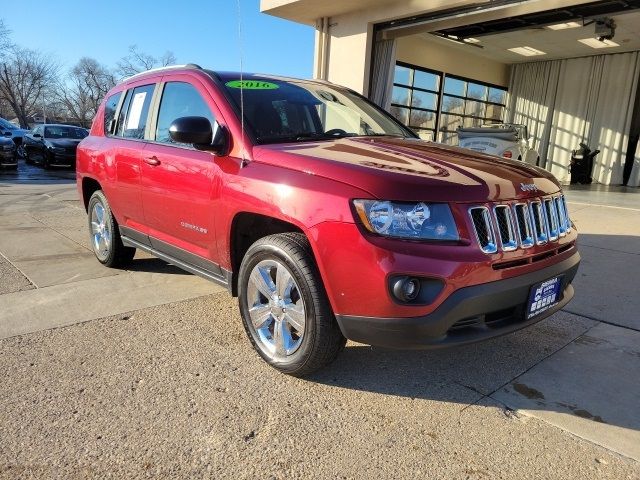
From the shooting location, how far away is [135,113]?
14.6ft

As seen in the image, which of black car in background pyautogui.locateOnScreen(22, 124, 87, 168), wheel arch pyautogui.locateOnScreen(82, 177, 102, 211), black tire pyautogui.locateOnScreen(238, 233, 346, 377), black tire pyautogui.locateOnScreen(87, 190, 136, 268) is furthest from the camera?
black car in background pyautogui.locateOnScreen(22, 124, 87, 168)

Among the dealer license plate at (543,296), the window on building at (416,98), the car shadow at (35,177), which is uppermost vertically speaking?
the window on building at (416,98)

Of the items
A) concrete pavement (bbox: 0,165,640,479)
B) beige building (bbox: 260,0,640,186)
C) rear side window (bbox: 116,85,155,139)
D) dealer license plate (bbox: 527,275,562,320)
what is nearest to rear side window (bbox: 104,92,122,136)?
rear side window (bbox: 116,85,155,139)

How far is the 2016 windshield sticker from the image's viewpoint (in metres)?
3.56

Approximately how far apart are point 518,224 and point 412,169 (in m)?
0.65

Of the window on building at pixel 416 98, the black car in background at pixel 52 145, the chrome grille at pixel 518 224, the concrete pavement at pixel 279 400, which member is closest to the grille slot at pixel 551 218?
the chrome grille at pixel 518 224

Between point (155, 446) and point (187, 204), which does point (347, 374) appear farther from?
point (187, 204)

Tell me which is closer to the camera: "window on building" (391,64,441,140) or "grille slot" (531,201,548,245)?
"grille slot" (531,201,548,245)

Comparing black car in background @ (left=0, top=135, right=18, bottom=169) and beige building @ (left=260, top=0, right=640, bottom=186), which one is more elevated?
beige building @ (left=260, top=0, right=640, bottom=186)

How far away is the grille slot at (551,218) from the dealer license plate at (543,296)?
257 mm

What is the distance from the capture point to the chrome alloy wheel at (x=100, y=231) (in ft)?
16.3

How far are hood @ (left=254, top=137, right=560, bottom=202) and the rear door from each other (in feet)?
1.87

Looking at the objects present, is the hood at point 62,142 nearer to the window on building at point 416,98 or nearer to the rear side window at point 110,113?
the window on building at point 416,98

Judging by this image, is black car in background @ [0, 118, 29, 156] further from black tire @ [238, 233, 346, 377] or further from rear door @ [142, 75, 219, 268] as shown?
black tire @ [238, 233, 346, 377]
